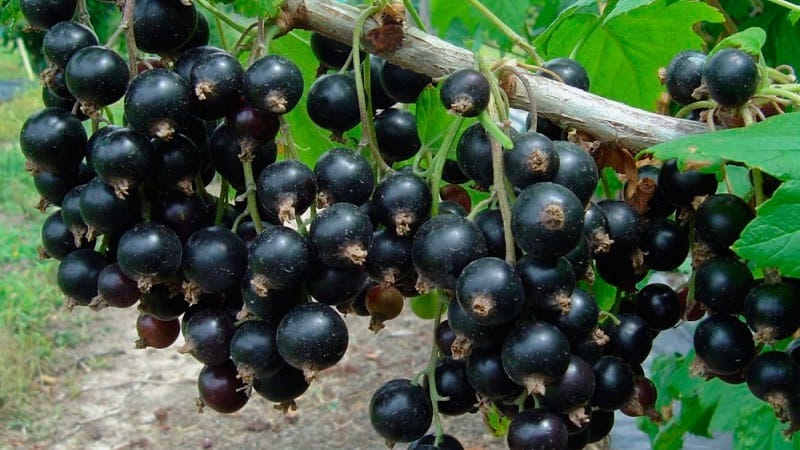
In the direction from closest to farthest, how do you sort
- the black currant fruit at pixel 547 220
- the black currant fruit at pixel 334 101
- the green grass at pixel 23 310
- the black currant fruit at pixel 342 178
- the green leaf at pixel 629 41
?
1. the black currant fruit at pixel 547 220
2. the black currant fruit at pixel 342 178
3. the black currant fruit at pixel 334 101
4. the green leaf at pixel 629 41
5. the green grass at pixel 23 310

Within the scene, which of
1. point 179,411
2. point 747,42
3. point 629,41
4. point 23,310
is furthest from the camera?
point 23,310

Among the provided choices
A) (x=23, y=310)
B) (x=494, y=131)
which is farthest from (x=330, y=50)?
(x=23, y=310)

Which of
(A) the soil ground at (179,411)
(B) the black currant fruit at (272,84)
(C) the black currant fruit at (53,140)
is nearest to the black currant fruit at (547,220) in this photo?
(B) the black currant fruit at (272,84)

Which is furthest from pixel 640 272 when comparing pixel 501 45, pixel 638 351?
pixel 501 45

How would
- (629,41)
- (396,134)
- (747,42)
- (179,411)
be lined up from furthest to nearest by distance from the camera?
(179,411) → (629,41) → (396,134) → (747,42)

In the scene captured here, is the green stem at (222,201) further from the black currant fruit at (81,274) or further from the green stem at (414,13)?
the green stem at (414,13)

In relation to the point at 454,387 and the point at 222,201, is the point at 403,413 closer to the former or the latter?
the point at 454,387
